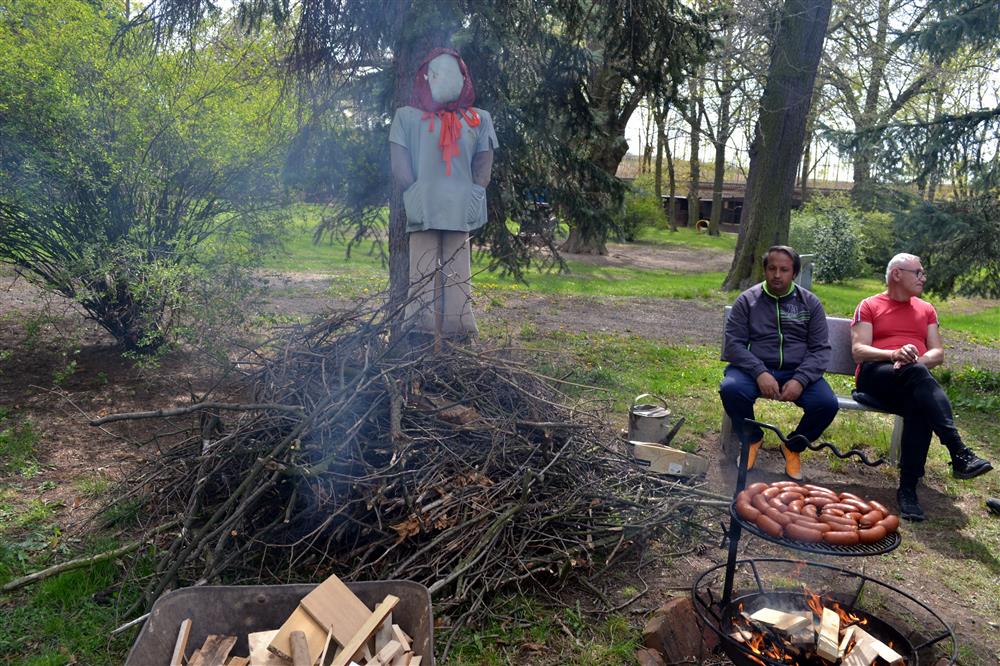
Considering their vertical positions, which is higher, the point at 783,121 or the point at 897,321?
the point at 783,121

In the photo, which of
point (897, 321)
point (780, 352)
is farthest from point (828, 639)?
point (897, 321)

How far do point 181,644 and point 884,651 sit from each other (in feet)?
7.33

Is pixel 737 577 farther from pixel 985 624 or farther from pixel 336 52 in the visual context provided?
pixel 336 52

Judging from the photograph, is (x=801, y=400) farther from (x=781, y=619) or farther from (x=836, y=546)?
(x=781, y=619)

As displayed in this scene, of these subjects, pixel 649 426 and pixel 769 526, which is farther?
pixel 649 426

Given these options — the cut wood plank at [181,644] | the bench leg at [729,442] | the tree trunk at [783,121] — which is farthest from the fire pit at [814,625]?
the tree trunk at [783,121]

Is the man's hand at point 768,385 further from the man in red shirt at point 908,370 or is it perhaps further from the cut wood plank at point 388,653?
the cut wood plank at point 388,653

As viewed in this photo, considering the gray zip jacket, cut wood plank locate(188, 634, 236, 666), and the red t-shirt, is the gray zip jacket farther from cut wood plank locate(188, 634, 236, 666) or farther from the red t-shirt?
cut wood plank locate(188, 634, 236, 666)

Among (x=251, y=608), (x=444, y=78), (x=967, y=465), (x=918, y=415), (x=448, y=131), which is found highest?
(x=444, y=78)

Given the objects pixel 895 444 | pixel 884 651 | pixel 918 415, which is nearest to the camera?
pixel 884 651

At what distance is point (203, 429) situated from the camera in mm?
3709

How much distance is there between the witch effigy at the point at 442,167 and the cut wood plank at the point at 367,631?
119 inches

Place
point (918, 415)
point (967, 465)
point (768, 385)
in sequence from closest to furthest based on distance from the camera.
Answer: point (967, 465)
point (918, 415)
point (768, 385)

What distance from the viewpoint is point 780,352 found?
4.82 m
